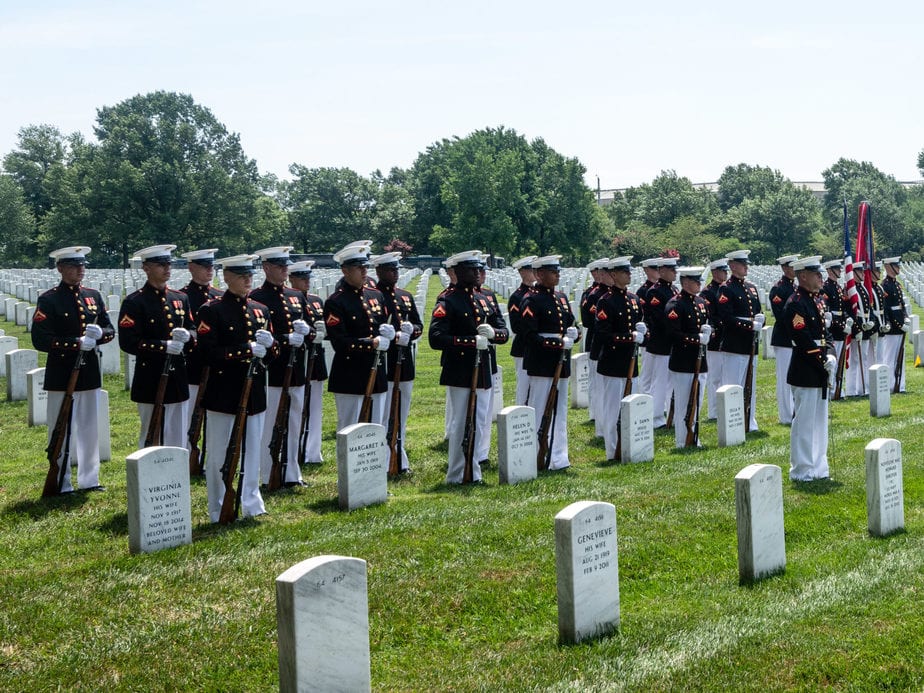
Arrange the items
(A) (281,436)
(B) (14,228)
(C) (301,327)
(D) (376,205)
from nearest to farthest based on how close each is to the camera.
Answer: (C) (301,327) < (A) (281,436) < (B) (14,228) < (D) (376,205)

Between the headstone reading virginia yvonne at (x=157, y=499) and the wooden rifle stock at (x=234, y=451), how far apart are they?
62 centimetres

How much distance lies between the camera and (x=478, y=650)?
6535mm

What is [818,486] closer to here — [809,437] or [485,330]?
[809,437]

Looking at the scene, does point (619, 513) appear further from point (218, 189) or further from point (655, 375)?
point (218, 189)

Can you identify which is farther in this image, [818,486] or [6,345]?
[6,345]

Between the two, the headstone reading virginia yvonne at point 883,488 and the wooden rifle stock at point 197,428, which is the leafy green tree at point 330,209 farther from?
the headstone reading virginia yvonne at point 883,488

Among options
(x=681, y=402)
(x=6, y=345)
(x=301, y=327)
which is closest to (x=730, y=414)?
(x=681, y=402)

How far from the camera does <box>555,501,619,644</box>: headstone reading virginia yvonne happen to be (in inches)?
253

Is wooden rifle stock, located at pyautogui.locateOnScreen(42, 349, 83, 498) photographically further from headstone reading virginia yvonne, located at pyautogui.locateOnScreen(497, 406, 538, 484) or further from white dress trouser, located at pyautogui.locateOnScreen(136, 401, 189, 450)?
headstone reading virginia yvonne, located at pyautogui.locateOnScreen(497, 406, 538, 484)

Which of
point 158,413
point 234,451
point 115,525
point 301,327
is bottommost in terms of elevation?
point 115,525

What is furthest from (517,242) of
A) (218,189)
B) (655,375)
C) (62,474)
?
(62,474)

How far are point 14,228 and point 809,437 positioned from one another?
74.9 metres

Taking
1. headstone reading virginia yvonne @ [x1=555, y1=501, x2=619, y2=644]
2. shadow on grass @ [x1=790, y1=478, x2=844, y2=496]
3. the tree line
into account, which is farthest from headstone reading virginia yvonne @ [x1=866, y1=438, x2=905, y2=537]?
the tree line

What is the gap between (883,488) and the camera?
880 centimetres
